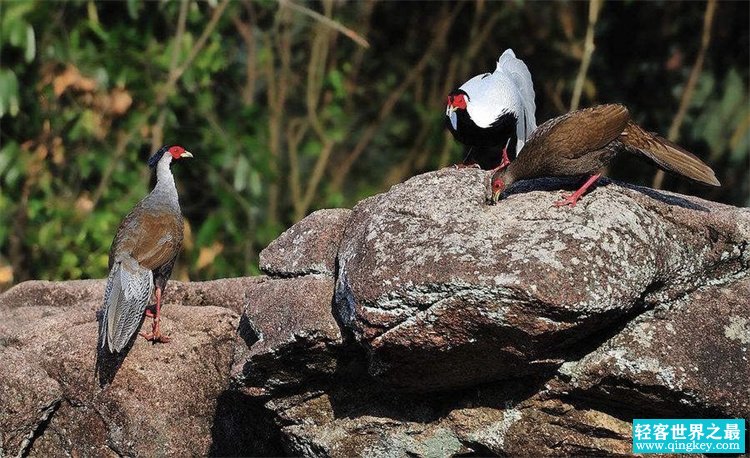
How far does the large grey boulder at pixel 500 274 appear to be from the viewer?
14.9 ft

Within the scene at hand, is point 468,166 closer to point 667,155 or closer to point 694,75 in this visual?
point 667,155

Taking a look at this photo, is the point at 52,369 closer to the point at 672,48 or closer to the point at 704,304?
the point at 704,304

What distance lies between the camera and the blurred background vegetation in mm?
9594

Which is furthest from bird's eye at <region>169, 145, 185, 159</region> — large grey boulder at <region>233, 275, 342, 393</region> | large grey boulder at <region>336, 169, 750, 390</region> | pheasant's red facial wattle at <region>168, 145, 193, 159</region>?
large grey boulder at <region>336, 169, 750, 390</region>

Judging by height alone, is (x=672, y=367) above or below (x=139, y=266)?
below

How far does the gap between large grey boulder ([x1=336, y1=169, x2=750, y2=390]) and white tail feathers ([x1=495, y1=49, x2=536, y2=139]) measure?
1.11 metres

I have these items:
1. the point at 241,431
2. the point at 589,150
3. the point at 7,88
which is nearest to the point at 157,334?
the point at 241,431

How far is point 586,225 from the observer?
15.8 ft

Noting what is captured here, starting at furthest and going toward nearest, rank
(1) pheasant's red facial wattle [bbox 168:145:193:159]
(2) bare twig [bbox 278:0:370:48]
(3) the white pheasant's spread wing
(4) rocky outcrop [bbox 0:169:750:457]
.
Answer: (2) bare twig [bbox 278:0:370:48]
(1) pheasant's red facial wattle [bbox 168:145:193:159]
(3) the white pheasant's spread wing
(4) rocky outcrop [bbox 0:169:750:457]

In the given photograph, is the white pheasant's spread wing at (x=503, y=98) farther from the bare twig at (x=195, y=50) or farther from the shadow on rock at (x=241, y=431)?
the bare twig at (x=195, y=50)

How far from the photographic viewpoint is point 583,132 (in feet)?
17.4

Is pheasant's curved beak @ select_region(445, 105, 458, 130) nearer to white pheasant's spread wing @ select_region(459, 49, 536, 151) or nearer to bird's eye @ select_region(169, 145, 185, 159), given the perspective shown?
white pheasant's spread wing @ select_region(459, 49, 536, 151)

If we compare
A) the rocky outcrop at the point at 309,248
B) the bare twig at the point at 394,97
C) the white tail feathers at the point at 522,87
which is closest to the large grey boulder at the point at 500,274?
the rocky outcrop at the point at 309,248

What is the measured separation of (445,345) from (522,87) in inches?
88.9
